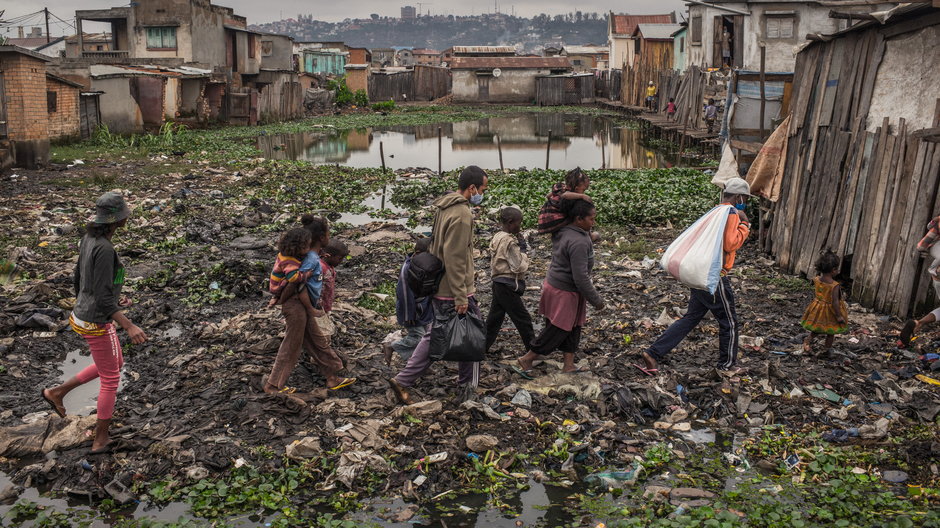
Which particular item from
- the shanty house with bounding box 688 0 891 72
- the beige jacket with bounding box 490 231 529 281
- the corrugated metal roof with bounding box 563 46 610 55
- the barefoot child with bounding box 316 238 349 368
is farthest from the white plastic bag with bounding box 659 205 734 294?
the corrugated metal roof with bounding box 563 46 610 55

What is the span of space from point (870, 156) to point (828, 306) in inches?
93.0

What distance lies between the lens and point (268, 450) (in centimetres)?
499

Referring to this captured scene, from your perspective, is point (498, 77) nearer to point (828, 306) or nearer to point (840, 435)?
point (828, 306)

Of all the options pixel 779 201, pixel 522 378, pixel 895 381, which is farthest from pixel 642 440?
pixel 779 201

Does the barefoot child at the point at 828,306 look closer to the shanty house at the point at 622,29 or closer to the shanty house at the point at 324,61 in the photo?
the shanty house at the point at 324,61

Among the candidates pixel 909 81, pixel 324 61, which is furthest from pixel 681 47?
pixel 909 81

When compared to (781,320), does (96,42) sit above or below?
above

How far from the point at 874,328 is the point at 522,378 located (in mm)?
3414

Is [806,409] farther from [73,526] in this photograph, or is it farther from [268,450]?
[73,526]

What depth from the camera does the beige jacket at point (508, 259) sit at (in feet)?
19.9

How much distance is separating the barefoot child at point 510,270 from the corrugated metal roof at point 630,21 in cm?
5413

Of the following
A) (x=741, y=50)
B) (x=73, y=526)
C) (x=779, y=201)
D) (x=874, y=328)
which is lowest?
(x=73, y=526)

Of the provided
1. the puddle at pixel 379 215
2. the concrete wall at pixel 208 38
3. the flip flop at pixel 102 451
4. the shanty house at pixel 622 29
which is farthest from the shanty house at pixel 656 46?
the flip flop at pixel 102 451

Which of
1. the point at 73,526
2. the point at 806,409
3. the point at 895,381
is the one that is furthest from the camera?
the point at 895,381
